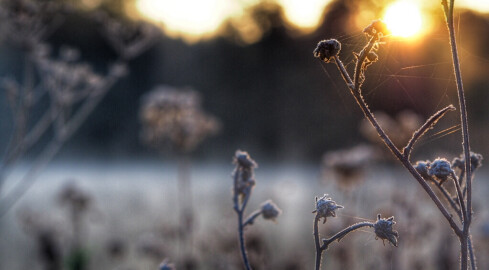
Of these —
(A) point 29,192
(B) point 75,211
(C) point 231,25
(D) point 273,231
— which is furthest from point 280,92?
(B) point 75,211

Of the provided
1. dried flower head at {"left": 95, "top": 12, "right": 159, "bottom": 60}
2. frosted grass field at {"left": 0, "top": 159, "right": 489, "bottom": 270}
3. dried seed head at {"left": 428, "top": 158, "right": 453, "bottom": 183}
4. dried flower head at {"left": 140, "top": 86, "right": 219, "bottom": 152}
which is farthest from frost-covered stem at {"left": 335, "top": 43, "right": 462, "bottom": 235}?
dried flower head at {"left": 140, "top": 86, "right": 219, "bottom": 152}

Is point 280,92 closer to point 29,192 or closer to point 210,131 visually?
point 29,192

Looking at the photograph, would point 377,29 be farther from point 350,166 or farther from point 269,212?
point 350,166

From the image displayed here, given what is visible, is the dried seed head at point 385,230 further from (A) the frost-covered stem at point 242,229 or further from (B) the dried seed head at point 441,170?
(A) the frost-covered stem at point 242,229

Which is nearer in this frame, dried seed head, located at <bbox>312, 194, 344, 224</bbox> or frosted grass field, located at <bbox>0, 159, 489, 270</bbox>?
dried seed head, located at <bbox>312, 194, 344, 224</bbox>

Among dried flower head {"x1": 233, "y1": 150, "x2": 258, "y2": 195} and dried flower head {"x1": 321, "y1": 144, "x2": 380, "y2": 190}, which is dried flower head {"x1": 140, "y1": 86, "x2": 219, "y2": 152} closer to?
→ dried flower head {"x1": 321, "y1": 144, "x2": 380, "y2": 190}
